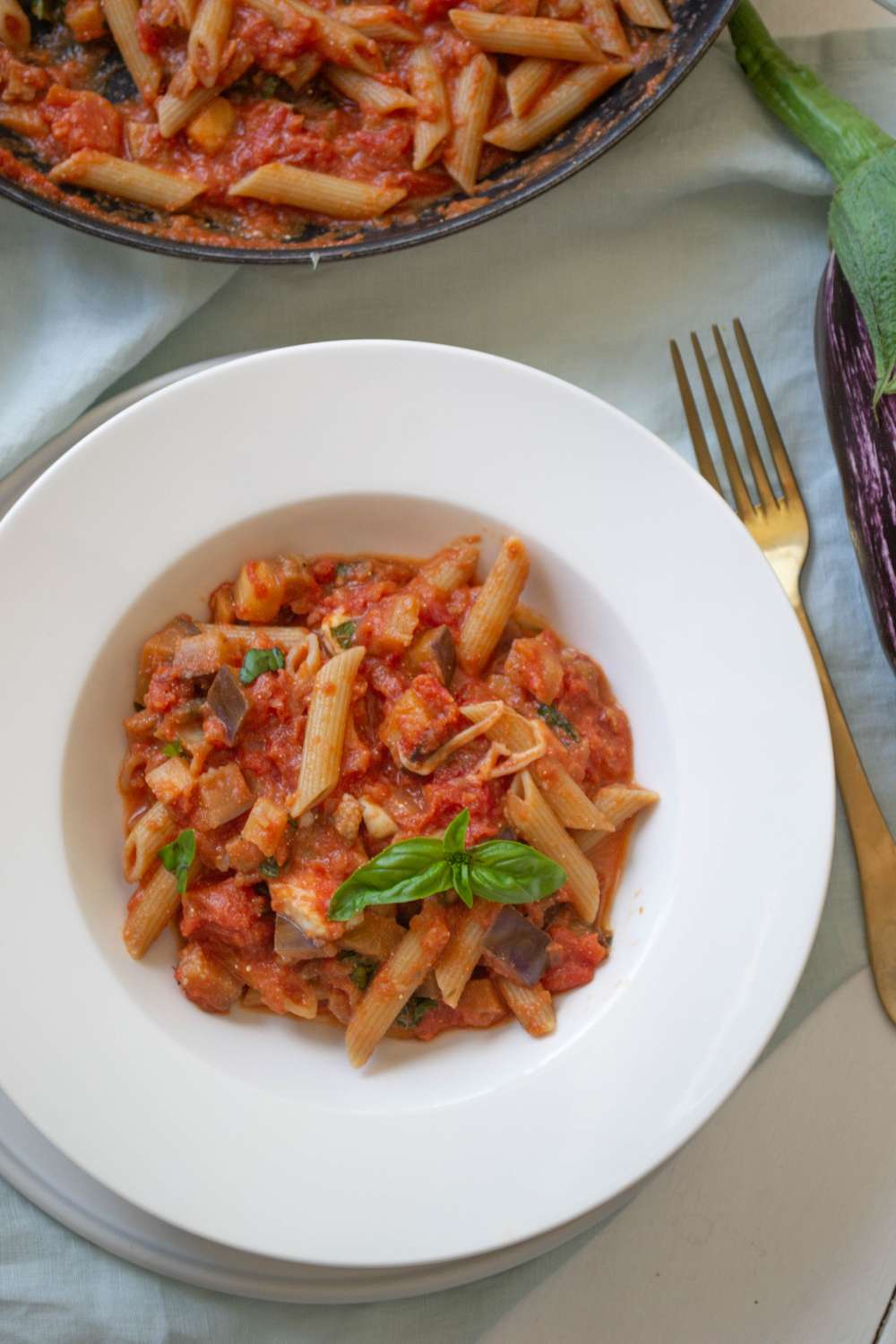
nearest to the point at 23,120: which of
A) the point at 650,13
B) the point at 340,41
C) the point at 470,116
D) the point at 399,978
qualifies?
the point at 340,41

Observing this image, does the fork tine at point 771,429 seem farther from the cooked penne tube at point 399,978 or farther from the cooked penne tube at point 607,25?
the cooked penne tube at point 399,978

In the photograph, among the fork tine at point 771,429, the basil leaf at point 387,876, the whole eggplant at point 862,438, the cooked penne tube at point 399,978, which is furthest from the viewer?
the fork tine at point 771,429

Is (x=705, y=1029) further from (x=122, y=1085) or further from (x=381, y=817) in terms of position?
(x=122, y=1085)

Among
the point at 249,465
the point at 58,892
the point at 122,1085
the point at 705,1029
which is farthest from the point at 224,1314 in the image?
the point at 249,465

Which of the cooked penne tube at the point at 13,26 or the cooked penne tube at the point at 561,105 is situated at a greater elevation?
the cooked penne tube at the point at 13,26

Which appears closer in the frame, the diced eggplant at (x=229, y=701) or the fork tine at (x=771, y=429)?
the diced eggplant at (x=229, y=701)

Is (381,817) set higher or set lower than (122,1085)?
higher

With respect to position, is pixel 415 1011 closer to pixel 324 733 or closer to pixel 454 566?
pixel 324 733

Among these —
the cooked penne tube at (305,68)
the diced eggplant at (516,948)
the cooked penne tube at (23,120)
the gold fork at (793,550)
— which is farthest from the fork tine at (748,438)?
the cooked penne tube at (23,120)
